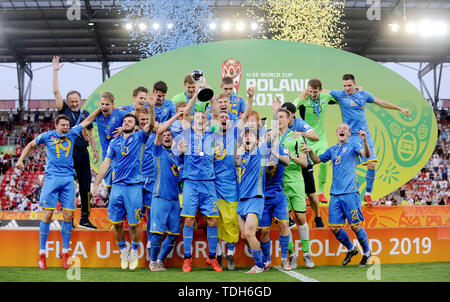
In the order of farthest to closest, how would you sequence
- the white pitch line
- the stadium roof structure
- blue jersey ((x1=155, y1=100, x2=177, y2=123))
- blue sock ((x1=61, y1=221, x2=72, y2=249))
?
the stadium roof structure < blue jersey ((x1=155, y1=100, x2=177, y2=123)) < blue sock ((x1=61, y1=221, x2=72, y2=249)) < the white pitch line

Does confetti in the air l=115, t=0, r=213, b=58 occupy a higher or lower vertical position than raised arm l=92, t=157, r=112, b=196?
higher

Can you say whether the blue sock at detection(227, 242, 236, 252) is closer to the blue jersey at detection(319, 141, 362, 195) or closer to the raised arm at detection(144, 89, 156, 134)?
the blue jersey at detection(319, 141, 362, 195)

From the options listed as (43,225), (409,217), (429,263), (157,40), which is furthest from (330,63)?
(157,40)

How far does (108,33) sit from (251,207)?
21473mm

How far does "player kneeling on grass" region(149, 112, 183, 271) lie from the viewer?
20.8 feet

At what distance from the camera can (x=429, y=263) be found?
727 centimetres

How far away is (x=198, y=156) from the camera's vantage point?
6.30 m

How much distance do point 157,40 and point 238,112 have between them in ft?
58.5

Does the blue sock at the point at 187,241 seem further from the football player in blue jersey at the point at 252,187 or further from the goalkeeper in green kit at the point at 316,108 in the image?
the goalkeeper in green kit at the point at 316,108

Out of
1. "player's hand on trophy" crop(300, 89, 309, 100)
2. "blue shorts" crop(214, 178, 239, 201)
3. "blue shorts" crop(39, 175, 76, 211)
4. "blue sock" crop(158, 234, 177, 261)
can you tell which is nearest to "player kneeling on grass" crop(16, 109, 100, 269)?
"blue shorts" crop(39, 175, 76, 211)

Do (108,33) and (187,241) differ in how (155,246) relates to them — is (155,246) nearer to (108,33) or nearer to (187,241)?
(187,241)

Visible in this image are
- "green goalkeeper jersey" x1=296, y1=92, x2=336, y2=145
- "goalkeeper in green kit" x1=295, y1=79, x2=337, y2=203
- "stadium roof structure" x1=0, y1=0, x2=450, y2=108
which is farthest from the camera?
"stadium roof structure" x1=0, y1=0, x2=450, y2=108

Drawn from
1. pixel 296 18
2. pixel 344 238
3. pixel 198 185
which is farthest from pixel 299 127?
pixel 296 18

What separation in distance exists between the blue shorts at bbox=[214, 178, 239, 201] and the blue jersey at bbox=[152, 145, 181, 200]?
1.85 feet
